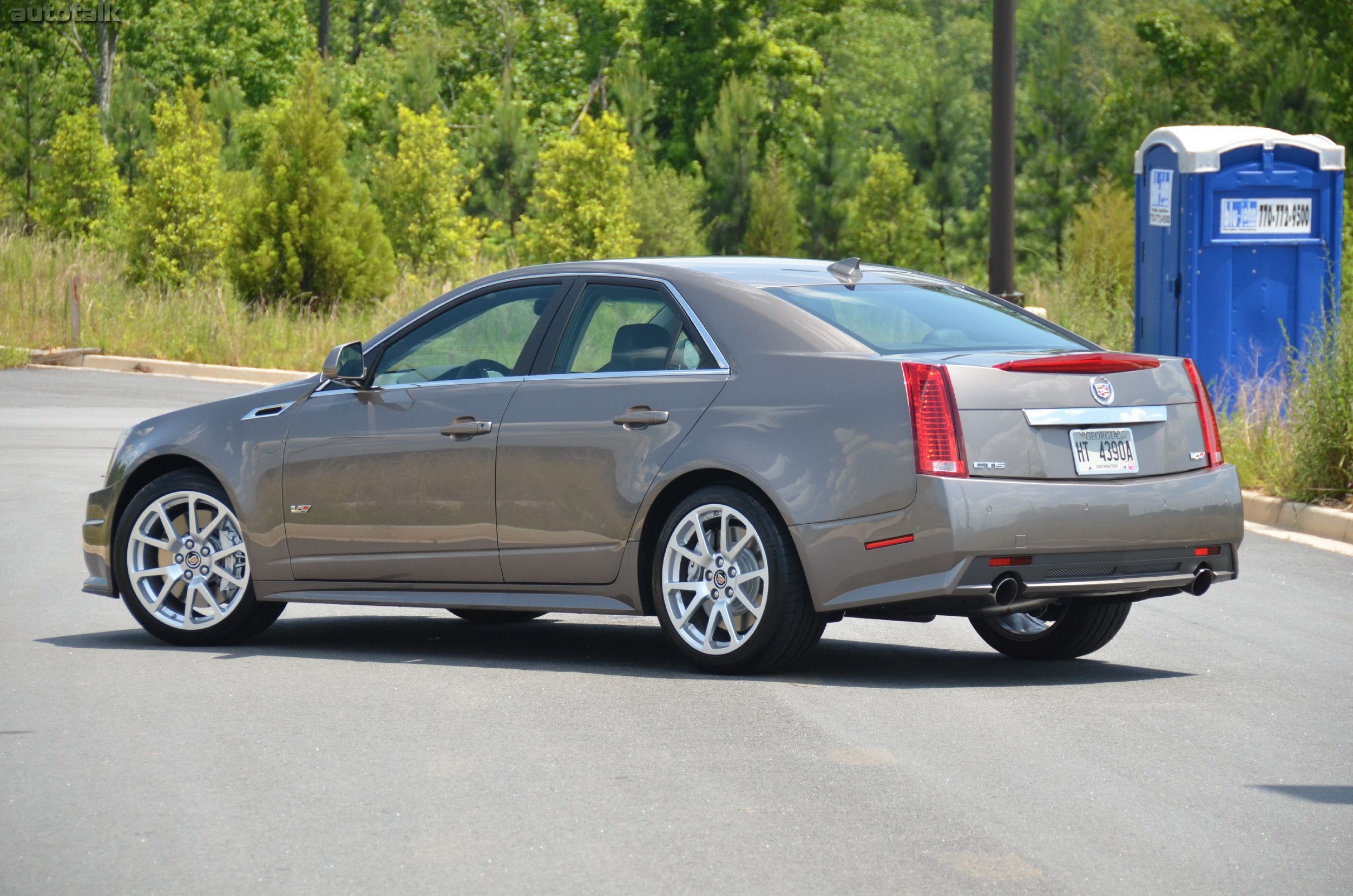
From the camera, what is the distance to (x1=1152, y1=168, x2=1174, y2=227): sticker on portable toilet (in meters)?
16.0

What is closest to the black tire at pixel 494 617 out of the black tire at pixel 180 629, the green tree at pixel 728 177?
the black tire at pixel 180 629

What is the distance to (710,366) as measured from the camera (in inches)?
297

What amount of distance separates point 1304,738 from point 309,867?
334cm

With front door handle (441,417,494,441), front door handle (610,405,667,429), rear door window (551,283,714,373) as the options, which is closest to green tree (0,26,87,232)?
front door handle (441,417,494,441)

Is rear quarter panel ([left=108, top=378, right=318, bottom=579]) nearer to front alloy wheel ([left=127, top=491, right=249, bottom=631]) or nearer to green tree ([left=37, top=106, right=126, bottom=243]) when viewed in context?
front alloy wheel ([left=127, top=491, right=249, bottom=631])

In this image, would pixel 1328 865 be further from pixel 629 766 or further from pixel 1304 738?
pixel 629 766

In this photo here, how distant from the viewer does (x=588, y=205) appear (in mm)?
30938

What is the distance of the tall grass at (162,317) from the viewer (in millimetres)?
28141

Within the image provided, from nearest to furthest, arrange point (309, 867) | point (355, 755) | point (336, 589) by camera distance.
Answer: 1. point (309, 867)
2. point (355, 755)
3. point (336, 589)

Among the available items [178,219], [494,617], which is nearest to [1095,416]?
[494,617]

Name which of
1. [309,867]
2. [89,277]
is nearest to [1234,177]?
[309,867]

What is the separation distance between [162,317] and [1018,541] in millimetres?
24766

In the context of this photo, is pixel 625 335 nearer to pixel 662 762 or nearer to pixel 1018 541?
pixel 1018 541

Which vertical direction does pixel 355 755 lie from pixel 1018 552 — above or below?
below
